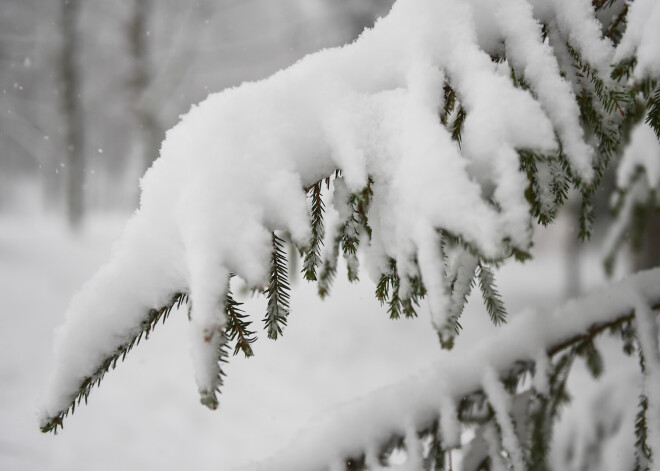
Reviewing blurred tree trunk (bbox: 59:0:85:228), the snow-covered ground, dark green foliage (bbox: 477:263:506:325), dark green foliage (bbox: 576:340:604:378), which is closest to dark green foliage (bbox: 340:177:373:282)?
dark green foliage (bbox: 477:263:506:325)

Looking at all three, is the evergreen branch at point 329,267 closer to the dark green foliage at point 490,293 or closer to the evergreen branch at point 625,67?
the dark green foliage at point 490,293

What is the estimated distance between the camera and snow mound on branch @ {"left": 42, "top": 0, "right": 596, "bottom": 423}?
792 millimetres

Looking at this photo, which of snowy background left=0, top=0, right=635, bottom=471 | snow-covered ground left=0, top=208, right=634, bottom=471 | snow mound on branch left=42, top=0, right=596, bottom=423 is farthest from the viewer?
snowy background left=0, top=0, right=635, bottom=471

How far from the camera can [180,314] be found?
31.6 feet

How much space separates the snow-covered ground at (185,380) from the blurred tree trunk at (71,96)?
3.16 metres

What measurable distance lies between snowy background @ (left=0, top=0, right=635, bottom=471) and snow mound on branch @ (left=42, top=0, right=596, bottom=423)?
0.24 meters

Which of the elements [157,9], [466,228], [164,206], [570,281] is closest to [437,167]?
[466,228]

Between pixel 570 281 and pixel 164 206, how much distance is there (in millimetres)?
10913

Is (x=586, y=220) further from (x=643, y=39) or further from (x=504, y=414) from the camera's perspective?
(x=504, y=414)

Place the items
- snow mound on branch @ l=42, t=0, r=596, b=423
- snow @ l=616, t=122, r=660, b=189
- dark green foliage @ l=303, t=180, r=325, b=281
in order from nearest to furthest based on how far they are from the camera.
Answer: snow mound on branch @ l=42, t=0, r=596, b=423 → dark green foliage @ l=303, t=180, r=325, b=281 → snow @ l=616, t=122, r=660, b=189

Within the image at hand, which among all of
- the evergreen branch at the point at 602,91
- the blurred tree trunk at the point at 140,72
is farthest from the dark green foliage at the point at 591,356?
the blurred tree trunk at the point at 140,72

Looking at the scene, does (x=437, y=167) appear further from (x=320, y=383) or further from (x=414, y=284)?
(x=320, y=383)

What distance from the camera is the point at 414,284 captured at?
876mm

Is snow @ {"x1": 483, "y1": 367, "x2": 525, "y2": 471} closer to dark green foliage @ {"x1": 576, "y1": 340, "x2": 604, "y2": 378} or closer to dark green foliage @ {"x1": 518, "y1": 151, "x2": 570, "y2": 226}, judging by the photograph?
dark green foliage @ {"x1": 576, "y1": 340, "x2": 604, "y2": 378}
